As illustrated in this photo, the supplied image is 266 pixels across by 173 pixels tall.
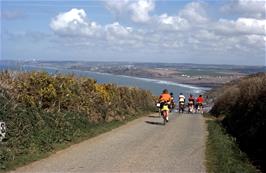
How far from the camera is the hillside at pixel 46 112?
41.7 feet

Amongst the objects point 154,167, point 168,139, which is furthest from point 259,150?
point 154,167

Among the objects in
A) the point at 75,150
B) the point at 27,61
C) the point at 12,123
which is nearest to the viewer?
the point at 12,123

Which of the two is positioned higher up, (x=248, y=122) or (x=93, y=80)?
(x=93, y=80)

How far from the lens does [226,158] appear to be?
1367 centimetres

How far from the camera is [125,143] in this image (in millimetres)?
16188

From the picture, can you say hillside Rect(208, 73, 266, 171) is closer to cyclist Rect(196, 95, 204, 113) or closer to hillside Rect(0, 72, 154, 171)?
hillside Rect(0, 72, 154, 171)

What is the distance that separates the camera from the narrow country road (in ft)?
37.8

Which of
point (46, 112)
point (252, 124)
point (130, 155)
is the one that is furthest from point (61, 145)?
point (252, 124)

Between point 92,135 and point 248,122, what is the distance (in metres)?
6.89

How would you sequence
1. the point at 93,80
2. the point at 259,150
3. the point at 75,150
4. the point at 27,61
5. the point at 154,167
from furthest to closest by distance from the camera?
the point at 93,80 → the point at 27,61 → the point at 259,150 → the point at 75,150 → the point at 154,167

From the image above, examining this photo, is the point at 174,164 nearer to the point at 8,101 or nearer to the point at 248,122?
the point at 8,101

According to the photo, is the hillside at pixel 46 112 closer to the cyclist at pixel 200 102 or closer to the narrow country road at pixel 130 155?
the narrow country road at pixel 130 155

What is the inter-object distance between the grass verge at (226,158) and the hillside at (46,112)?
461 centimetres

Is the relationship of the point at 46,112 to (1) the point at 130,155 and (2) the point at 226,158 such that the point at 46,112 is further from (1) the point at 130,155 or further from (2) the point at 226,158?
(2) the point at 226,158
